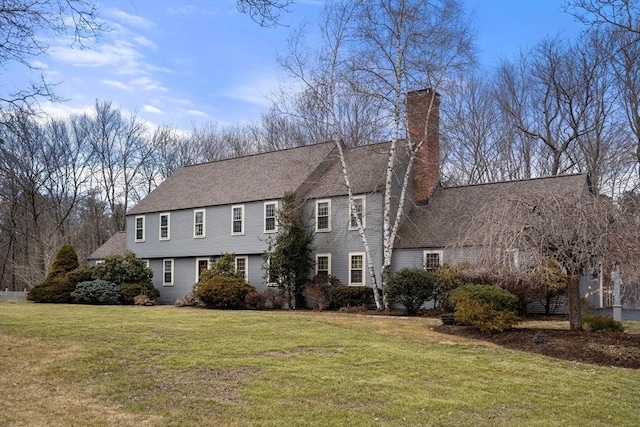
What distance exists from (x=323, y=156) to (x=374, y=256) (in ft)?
21.3

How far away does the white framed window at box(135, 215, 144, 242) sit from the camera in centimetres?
3375

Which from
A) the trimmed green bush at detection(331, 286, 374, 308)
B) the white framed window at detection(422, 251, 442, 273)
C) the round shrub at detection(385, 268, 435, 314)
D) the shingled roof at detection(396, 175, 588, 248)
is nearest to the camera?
the round shrub at detection(385, 268, 435, 314)

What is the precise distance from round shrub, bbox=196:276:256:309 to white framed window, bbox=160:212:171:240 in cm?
780

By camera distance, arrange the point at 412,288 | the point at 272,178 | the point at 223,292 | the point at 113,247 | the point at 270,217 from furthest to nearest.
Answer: the point at 113,247
the point at 272,178
the point at 270,217
the point at 223,292
the point at 412,288

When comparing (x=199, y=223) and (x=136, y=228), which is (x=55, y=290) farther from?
(x=199, y=223)

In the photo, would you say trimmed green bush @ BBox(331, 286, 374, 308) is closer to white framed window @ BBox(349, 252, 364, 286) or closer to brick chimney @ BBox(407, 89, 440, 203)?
white framed window @ BBox(349, 252, 364, 286)

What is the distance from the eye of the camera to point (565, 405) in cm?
786

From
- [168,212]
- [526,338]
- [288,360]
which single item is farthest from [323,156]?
[288,360]

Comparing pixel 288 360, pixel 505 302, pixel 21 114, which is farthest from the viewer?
pixel 505 302

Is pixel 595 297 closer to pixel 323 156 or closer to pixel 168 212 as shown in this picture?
pixel 323 156

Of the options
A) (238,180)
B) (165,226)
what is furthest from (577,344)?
(165,226)

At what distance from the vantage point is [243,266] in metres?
28.6

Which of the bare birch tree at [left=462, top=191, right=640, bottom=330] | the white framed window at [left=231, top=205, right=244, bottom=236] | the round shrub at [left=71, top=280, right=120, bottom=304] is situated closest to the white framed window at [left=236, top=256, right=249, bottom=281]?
the white framed window at [left=231, top=205, right=244, bottom=236]

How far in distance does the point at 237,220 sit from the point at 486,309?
1681 cm
